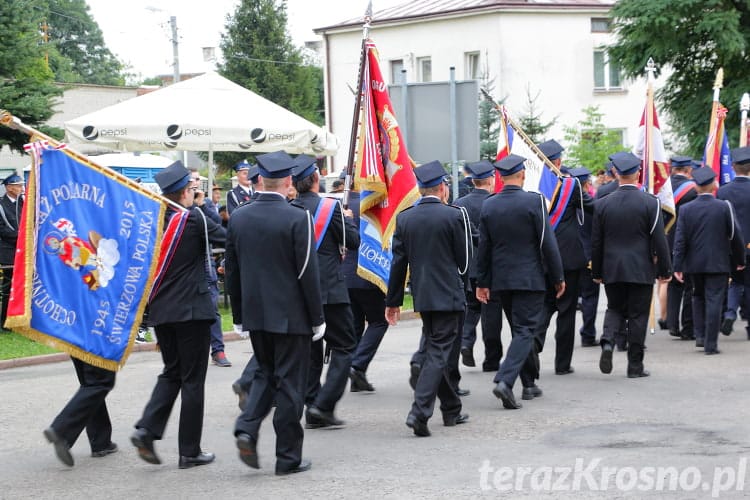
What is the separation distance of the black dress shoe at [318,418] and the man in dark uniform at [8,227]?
742 cm

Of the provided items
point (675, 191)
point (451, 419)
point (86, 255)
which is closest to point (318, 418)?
point (451, 419)

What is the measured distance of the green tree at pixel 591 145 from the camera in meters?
36.6

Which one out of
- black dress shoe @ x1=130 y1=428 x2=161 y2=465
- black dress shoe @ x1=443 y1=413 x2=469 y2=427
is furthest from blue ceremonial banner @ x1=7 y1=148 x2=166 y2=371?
black dress shoe @ x1=443 y1=413 x2=469 y2=427

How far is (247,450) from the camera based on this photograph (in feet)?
24.7

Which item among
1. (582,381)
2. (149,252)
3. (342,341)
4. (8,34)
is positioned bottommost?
(582,381)

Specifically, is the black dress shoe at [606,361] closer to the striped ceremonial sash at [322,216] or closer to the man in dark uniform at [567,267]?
the man in dark uniform at [567,267]

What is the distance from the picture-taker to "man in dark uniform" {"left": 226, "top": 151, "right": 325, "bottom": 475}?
7.56m

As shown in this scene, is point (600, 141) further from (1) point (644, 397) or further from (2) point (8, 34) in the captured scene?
(1) point (644, 397)

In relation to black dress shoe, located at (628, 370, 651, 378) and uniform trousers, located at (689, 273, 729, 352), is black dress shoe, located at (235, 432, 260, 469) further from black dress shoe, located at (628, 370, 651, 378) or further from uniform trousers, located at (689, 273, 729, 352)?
uniform trousers, located at (689, 273, 729, 352)

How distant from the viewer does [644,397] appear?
9.88m

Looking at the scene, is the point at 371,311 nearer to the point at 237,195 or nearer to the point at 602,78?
the point at 237,195

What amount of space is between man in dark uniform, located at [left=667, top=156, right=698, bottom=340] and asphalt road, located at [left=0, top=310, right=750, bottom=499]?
1914 mm

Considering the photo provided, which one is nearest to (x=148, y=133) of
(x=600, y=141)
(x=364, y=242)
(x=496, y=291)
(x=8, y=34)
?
(x=8, y=34)

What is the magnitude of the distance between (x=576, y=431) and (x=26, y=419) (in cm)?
444
